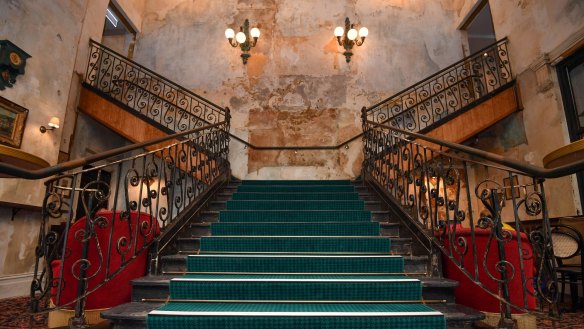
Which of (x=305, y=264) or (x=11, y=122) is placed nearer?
(x=305, y=264)

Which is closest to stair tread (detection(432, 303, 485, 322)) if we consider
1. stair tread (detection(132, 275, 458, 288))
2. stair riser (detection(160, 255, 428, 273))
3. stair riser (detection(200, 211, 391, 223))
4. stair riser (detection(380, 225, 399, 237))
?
stair tread (detection(132, 275, 458, 288))

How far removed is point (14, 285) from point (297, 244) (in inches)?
156

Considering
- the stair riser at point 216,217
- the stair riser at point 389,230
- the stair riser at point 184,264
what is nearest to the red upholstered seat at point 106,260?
the stair riser at point 184,264

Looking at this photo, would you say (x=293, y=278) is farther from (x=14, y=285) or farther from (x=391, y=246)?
(x=14, y=285)

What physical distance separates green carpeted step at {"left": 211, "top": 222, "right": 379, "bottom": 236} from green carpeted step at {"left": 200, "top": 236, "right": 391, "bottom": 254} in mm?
283

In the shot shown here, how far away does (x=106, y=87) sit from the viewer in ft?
22.2

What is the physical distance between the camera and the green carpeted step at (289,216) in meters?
3.66

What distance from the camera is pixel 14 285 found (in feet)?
13.9

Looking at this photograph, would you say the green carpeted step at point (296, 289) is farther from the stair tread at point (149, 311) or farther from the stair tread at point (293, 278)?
the stair tread at point (149, 311)

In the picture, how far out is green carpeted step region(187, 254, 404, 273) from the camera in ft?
8.71

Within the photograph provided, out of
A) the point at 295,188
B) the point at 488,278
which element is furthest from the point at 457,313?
the point at 295,188

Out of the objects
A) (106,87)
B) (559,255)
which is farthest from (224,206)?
(106,87)

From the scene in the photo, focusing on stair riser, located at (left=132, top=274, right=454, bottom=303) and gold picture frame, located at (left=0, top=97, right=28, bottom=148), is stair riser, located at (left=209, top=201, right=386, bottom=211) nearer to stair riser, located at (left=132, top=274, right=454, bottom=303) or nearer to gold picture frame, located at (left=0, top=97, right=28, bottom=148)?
stair riser, located at (left=132, top=274, right=454, bottom=303)

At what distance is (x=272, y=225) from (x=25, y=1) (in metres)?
4.68
